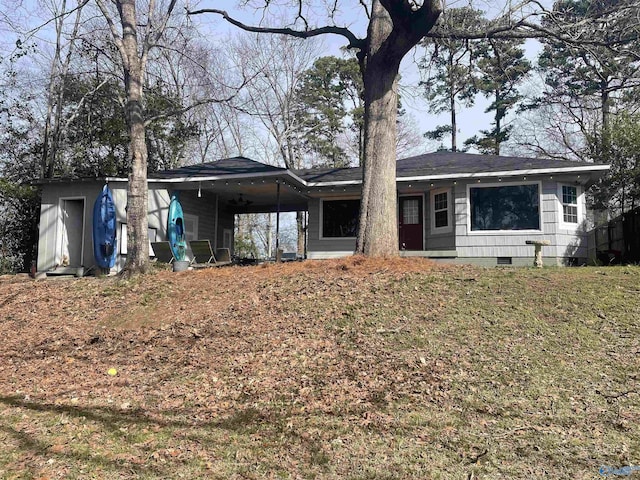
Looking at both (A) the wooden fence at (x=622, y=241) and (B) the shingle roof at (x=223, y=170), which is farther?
(B) the shingle roof at (x=223, y=170)

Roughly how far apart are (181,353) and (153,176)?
955 cm

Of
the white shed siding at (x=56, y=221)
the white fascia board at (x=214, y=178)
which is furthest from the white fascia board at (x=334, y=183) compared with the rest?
the white shed siding at (x=56, y=221)

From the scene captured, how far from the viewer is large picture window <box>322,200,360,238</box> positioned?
14562 millimetres

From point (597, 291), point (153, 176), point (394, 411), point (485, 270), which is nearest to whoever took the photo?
point (394, 411)

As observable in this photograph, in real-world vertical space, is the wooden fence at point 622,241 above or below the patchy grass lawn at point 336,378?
above

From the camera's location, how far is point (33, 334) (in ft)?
21.7

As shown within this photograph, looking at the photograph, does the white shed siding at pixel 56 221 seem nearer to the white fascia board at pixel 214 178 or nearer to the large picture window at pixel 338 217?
the white fascia board at pixel 214 178

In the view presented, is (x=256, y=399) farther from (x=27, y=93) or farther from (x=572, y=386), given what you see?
(x=27, y=93)

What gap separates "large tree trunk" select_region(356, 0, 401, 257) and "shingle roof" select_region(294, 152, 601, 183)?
12.5ft

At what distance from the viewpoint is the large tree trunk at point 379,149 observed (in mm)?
8953

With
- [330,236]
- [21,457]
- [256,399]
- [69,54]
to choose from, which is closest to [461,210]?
[330,236]

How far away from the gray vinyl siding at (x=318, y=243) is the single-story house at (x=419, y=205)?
3 cm

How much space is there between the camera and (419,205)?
14047 millimetres

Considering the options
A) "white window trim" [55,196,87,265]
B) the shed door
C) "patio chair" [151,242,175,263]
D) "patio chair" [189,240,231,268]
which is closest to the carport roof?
"white window trim" [55,196,87,265]
